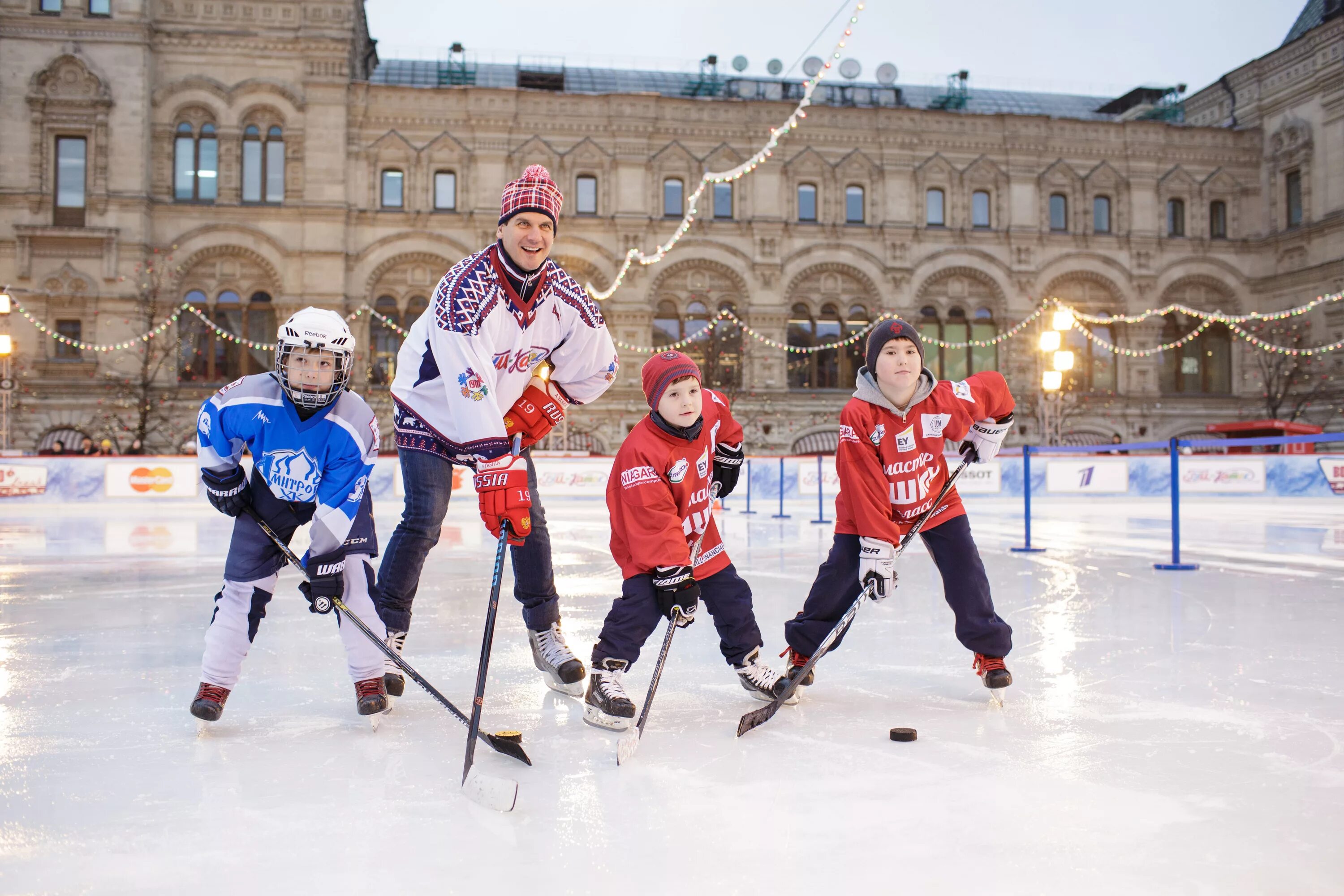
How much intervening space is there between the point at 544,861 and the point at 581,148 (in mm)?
28218

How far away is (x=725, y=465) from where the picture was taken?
365 centimetres

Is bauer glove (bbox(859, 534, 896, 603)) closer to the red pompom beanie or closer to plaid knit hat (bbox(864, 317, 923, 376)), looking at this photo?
plaid knit hat (bbox(864, 317, 923, 376))

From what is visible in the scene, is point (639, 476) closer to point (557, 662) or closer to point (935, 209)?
point (557, 662)

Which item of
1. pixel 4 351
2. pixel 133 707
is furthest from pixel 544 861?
pixel 4 351

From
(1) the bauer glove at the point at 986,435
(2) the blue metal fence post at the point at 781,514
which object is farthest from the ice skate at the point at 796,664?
(2) the blue metal fence post at the point at 781,514

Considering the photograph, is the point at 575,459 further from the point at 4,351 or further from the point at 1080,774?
the point at 1080,774

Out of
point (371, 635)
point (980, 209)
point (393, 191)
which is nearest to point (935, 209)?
point (980, 209)

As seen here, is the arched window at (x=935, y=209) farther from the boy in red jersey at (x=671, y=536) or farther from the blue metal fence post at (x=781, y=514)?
the boy in red jersey at (x=671, y=536)

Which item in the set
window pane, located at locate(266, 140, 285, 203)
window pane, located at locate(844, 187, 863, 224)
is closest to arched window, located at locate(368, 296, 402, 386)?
window pane, located at locate(266, 140, 285, 203)

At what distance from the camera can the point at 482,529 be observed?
39.2 feet

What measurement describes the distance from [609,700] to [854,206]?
28.6 metres

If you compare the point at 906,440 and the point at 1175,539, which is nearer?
the point at 906,440

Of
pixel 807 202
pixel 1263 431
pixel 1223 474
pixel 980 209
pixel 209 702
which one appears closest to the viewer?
pixel 209 702

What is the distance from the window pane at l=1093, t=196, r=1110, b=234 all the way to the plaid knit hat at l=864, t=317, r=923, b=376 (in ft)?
101
